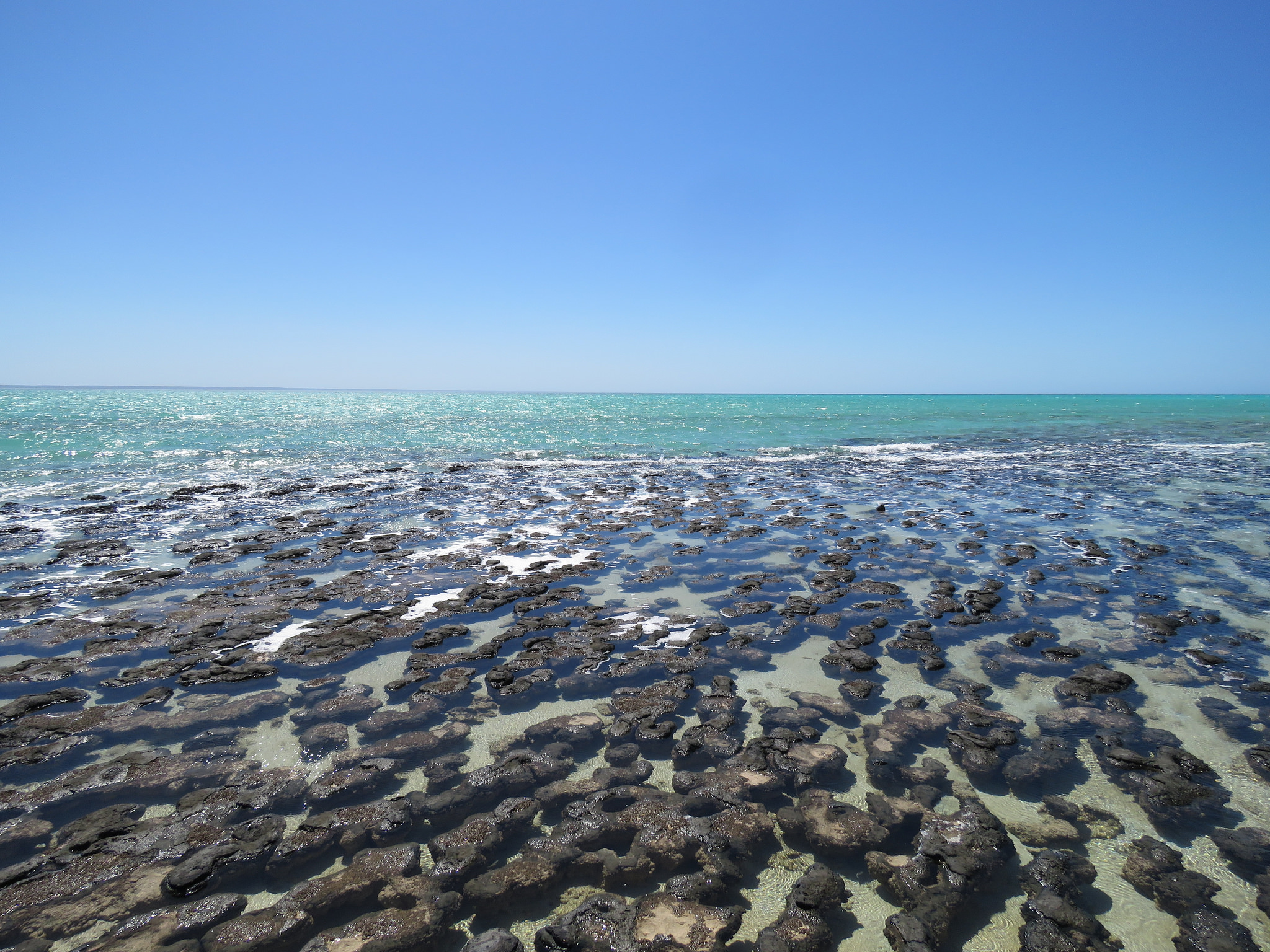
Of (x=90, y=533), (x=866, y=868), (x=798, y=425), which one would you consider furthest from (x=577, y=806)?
(x=798, y=425)

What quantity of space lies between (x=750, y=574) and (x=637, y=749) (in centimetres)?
672

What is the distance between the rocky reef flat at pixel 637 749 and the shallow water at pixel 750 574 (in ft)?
0.22

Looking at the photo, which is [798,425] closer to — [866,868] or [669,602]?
[669,602]

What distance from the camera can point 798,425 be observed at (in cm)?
6241

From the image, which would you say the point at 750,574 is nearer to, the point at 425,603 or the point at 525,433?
the point at 425,603

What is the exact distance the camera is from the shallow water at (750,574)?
555 cm

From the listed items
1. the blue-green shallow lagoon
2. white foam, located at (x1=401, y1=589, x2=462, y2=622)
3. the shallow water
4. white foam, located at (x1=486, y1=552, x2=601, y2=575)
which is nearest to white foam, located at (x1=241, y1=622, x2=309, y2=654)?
the shallow water

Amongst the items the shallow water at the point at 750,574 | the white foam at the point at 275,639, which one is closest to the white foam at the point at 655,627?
the shallow water at the point at 750,574

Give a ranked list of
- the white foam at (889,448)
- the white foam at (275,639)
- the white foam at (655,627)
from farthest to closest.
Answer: the white foam at (889,448)
the white foam at (655,627)
the white foam at (275,639)

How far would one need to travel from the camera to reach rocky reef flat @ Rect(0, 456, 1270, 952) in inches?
178

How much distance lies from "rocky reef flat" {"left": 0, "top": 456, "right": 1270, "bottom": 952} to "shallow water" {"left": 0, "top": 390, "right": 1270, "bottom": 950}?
68 millimetres

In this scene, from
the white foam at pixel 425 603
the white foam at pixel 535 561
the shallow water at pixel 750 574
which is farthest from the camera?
the white foam at pixel 535 561

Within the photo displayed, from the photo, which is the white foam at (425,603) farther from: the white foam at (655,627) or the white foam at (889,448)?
the white foam at (889,448)

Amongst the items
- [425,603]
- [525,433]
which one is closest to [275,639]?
[425,603]
